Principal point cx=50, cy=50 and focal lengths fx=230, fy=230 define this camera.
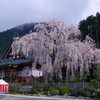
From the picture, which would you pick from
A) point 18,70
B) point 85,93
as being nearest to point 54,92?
point 85,93

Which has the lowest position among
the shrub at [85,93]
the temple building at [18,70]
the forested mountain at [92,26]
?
the shrub at [85,93]

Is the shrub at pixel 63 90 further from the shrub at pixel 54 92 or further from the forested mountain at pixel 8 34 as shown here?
the forested mountain at pixel 8 34

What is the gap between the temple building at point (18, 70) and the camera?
31.8 meters

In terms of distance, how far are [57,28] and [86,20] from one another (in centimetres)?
2278

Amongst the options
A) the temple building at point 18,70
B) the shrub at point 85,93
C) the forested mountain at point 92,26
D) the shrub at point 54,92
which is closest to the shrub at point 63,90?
the shrub at point 54,92

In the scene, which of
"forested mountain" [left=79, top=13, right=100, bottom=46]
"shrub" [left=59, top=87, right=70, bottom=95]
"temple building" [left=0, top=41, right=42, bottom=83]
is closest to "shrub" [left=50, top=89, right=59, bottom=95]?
"shrub" [left=59, top=87, right=70, bottom=95]

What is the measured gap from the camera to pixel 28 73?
32438 mm

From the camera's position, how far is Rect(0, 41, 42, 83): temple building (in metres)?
31.8

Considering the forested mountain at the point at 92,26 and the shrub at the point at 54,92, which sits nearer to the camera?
the shrub at the point at 54,92

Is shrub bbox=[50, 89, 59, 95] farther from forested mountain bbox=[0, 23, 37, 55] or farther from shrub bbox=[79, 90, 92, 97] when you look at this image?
forested mountain bbox=[0, 23, 37, 55]

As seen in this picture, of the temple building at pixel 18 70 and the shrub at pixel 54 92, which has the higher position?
the temple building at pixel 18 70

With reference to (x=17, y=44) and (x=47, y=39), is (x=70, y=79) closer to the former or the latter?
(x=47, y=39)

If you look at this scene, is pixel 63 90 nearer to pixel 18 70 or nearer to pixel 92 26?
pixel 18 70

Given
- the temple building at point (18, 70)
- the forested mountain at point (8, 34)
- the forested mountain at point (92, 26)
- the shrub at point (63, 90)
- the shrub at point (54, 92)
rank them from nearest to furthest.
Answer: the shrub at point (54, 92) → the shrub at point (63, 90) → the temple building at point (18, 70) → the forested mountain at point (92, 26) → the forested mountain at point (8, 34)
